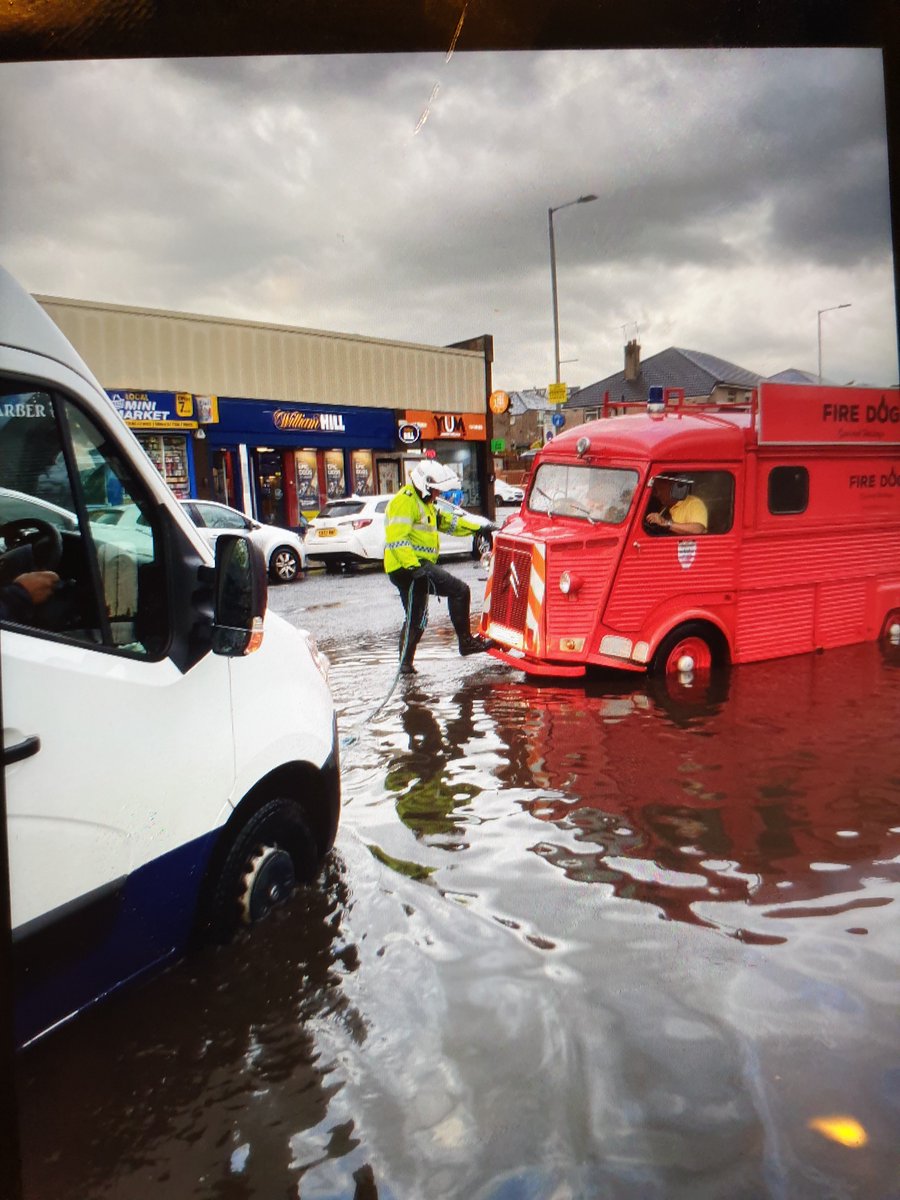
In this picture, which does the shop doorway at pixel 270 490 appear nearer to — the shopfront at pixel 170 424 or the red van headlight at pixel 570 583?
the shopfront at pixel 170 424

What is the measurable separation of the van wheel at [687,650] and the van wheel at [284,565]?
9.04 m

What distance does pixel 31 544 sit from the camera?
2182mm

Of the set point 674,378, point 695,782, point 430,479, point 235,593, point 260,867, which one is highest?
point 674,378

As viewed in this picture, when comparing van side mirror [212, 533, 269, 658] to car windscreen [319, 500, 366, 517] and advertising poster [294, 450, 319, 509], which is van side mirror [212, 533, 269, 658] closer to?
car windscreen [319, 500, 366, 517]

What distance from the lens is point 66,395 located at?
226 cm

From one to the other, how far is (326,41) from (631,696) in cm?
548

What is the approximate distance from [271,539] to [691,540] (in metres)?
9.04

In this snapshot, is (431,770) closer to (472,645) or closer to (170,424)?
(472,645)

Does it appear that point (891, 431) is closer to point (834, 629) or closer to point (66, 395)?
point (834, 629)

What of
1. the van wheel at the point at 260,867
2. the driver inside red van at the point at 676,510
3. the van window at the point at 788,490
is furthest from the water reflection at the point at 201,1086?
the van window at the point at 788,490

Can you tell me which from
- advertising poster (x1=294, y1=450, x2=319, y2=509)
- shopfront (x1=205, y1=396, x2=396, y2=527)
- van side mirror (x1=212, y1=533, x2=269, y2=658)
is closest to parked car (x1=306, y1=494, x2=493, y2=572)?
shopfront (x1=205, y1=396, x2=396, y2=527)

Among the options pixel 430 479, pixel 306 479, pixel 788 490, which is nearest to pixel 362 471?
pixel 306 479

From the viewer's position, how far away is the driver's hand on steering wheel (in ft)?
6.94

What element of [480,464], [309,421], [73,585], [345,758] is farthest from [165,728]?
[480,464]
